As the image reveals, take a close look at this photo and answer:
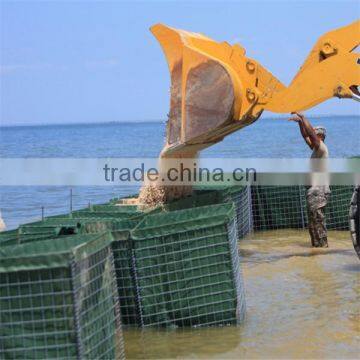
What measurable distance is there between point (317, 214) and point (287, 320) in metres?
4.00

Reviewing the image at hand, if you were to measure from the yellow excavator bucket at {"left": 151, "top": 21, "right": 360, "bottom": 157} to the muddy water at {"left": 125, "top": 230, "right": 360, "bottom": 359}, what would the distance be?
69.9 inches

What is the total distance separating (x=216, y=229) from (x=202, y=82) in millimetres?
2495

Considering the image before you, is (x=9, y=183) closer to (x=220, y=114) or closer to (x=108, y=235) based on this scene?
(x=220, y=114)

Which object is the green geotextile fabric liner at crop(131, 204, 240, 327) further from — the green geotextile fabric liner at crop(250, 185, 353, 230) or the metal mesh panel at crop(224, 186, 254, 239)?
the green geotextile fabric liner at crop(250, 185, 353, 230)

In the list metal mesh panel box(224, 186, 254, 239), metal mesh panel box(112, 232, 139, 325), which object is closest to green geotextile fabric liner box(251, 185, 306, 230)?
metal mesh panel box(224, 186, 254, 239)

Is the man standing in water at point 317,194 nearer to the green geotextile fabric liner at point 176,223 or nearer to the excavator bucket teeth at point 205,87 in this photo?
the excavator bucket teeth at point 205,87

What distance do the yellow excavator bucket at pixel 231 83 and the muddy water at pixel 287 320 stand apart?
178cm

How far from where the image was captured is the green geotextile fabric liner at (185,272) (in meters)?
7.16

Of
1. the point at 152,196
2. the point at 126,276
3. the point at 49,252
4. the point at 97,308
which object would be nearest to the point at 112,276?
the point at 97,308

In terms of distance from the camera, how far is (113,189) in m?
23.4

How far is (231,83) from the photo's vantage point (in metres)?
9.20

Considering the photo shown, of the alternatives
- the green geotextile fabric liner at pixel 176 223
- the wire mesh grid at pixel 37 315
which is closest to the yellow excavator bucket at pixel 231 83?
the green geotextile fabric liner at pixel 176 223

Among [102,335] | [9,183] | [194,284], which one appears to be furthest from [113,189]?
[102,335]

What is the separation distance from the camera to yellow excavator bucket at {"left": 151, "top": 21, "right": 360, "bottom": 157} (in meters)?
9.28
